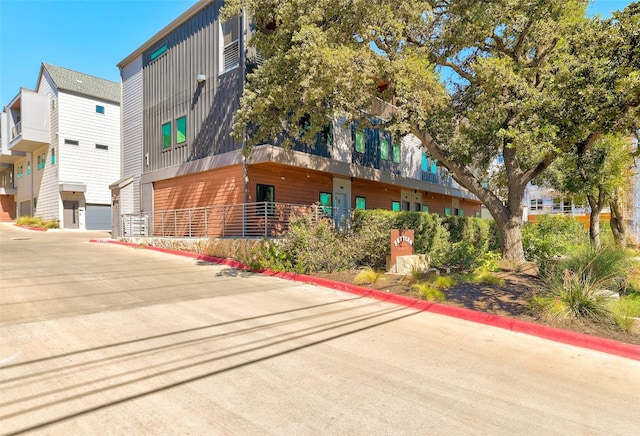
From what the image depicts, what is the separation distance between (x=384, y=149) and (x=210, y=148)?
A: 10.6 m

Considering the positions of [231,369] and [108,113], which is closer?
[231,369]

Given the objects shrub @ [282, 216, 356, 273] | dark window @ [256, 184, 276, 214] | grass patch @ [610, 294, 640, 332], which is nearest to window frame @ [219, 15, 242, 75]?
dark window @ [256, 184, 276, 214]

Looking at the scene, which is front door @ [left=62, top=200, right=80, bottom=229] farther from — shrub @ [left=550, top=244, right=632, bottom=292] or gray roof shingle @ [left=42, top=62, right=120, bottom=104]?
shrub @ [left=550, top=244, right=632, bottom=292]

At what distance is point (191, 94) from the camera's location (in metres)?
17.7

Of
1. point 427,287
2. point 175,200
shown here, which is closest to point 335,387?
point 427,287

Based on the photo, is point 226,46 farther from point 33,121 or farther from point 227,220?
point 33,121

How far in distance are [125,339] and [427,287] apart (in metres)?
6.04

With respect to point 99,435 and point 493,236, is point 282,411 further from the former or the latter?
point 493,236

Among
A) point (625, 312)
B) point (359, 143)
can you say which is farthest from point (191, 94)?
point (625, 312)

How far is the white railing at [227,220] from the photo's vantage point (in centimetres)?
1366

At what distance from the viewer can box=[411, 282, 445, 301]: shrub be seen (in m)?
8.00

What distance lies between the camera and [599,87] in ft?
24.0

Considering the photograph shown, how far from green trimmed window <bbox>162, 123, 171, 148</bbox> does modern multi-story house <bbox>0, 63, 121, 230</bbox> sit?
11335 millimetres

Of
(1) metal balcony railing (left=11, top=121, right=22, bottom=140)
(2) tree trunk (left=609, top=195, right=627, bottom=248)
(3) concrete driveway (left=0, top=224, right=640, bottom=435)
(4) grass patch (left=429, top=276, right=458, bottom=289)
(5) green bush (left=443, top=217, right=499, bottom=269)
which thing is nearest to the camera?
(3) concrete driveway (left=0, top=224, right=640, bottom=435)
